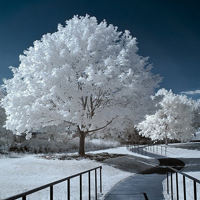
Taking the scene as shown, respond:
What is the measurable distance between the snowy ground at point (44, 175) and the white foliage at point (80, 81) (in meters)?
2.75

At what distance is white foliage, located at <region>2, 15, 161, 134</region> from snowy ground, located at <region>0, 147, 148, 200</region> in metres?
2.75

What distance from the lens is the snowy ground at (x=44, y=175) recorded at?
447 inches

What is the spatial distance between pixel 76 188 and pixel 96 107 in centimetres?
956

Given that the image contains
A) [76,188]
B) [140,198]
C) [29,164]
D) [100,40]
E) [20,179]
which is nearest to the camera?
[140,198]

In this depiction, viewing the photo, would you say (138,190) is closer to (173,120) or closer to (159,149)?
(159,149)

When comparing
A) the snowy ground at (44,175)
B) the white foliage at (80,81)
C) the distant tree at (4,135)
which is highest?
the white foliage at (80,81)

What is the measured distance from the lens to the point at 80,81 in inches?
697

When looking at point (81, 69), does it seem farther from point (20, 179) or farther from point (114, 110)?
point (20, 179)

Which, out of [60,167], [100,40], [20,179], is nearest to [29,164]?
[60,167]

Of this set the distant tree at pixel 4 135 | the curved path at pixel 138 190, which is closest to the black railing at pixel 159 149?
the distant tree at pixel 4 135

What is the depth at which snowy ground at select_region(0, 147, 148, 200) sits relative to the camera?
1136 centimetres

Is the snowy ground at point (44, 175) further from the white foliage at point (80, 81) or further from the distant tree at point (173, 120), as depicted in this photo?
the distant tree at point (173, 120)

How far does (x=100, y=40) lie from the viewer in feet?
63.6

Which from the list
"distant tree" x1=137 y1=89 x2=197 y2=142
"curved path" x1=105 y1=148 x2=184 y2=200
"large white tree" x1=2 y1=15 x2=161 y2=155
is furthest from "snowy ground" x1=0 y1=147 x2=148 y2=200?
"distant tree" x1=137 y1=89 x2=197 y2=142
